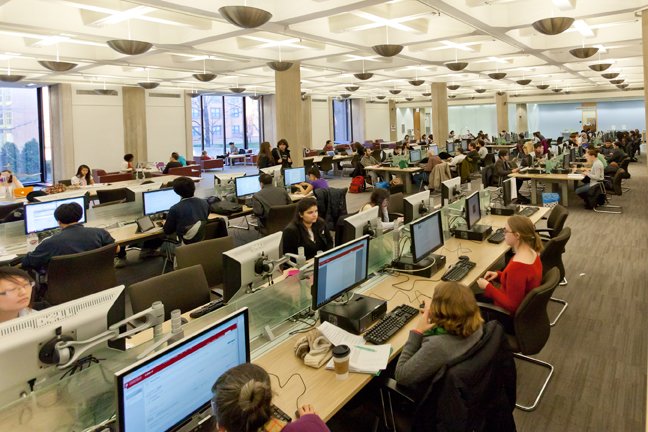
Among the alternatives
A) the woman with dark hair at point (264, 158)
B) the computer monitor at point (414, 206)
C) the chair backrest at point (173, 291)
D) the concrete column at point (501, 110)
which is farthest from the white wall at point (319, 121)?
the chair backrest at point (173, 291)

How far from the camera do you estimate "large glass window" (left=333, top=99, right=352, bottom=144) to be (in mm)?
26719

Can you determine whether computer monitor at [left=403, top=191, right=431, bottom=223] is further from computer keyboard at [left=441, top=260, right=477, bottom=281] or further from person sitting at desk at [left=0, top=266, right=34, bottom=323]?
person sitting at desk at [left=0, top=266, right=34, bottom=323]

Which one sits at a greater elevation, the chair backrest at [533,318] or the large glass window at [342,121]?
the large glass window at [342,121]

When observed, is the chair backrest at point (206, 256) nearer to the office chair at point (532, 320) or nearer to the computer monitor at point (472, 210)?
the office chair at point (532, 320)

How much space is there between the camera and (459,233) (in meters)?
5.05

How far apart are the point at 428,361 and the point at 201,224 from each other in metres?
3.69

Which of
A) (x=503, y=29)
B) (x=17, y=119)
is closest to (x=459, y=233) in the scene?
(x=503, y=29)

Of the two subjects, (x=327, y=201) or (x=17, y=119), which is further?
(x=17, y=119)

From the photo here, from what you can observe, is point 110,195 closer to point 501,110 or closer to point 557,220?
point 557,220

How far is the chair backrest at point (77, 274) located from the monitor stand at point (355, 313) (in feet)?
7.26

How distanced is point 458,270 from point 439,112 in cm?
1517

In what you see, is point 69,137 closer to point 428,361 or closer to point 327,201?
point 327,201

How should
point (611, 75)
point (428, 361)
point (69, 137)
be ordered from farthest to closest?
point (69, 137)
point (611, 75)
point (428, 361)

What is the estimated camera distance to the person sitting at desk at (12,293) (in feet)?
8.10
